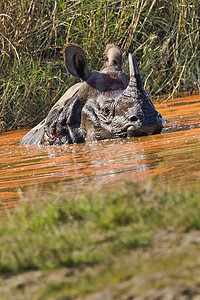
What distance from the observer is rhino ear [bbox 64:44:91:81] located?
6.51 meters

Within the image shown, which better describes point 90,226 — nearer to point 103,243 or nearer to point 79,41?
point 103,243

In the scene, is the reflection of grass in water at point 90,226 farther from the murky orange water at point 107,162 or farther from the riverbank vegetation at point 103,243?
the murky orange water at point 107,162

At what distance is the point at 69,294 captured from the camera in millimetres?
1712

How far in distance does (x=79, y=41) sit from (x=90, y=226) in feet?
27.7

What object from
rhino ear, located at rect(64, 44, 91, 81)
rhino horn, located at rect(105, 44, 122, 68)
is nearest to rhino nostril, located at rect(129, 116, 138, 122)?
A: rhino ear, located at rect(64, 44, 91, 81)

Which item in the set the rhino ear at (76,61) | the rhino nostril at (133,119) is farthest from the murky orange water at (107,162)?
the rhino ear at (76,61)

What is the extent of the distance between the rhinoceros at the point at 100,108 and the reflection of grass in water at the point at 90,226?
3051 mm

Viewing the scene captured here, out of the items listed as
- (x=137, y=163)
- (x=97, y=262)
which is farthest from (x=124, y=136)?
(x=97, y=262)

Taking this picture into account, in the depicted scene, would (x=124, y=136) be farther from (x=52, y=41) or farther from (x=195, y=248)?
(x=52, y=41)

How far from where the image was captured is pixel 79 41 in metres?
10.4

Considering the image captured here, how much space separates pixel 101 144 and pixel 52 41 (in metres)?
5.11

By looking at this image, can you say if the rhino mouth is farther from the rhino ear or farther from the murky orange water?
the rhino ear

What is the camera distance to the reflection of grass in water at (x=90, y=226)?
2.00 m

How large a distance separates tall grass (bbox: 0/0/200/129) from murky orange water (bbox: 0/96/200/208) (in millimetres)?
2801
